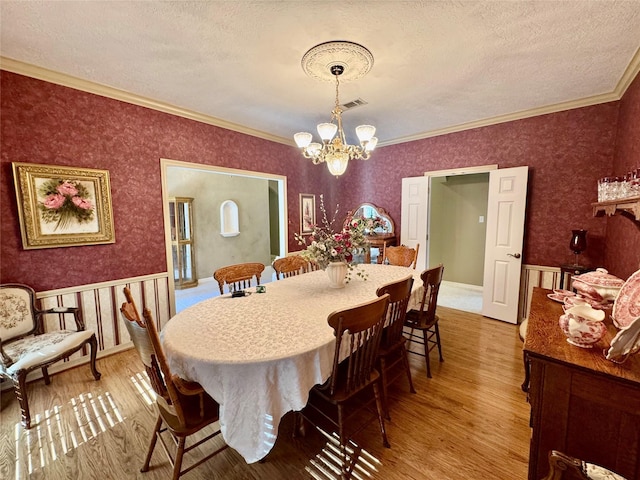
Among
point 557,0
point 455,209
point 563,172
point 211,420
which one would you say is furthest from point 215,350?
point 455,209

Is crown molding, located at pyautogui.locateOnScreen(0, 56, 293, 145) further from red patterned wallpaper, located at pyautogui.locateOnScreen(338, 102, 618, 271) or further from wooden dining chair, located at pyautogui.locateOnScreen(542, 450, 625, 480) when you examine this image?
wooden dining chair, located at pyautogui.locateOnScreen(542, 450, 625, 480)

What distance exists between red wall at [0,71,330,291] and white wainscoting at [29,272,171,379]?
8cm

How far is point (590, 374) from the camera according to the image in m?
0.96

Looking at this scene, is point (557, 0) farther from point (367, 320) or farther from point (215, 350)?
point (215, 350)

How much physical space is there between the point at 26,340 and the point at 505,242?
5191mm

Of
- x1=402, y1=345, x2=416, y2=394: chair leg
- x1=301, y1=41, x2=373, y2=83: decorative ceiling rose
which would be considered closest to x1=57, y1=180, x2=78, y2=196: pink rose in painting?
x1=301, y1=41, x2=373, y2=83: decorative ceiling rose

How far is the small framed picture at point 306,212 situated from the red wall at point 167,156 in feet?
2.70

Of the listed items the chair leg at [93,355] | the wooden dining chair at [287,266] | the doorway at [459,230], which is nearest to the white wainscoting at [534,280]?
the doorway at [459,230]

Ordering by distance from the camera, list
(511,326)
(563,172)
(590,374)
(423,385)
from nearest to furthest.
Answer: (590,374) < (423,385) < (563,172) < (511,326)

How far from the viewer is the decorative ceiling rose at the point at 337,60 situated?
191cm

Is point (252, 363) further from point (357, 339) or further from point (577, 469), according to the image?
point (577, 469)

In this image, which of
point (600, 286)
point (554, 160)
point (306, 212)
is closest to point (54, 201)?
point (306, 212)

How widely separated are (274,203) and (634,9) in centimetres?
657

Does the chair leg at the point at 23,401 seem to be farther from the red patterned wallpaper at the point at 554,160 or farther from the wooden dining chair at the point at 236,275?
the red patterned wallpaper at the point at 554,160
